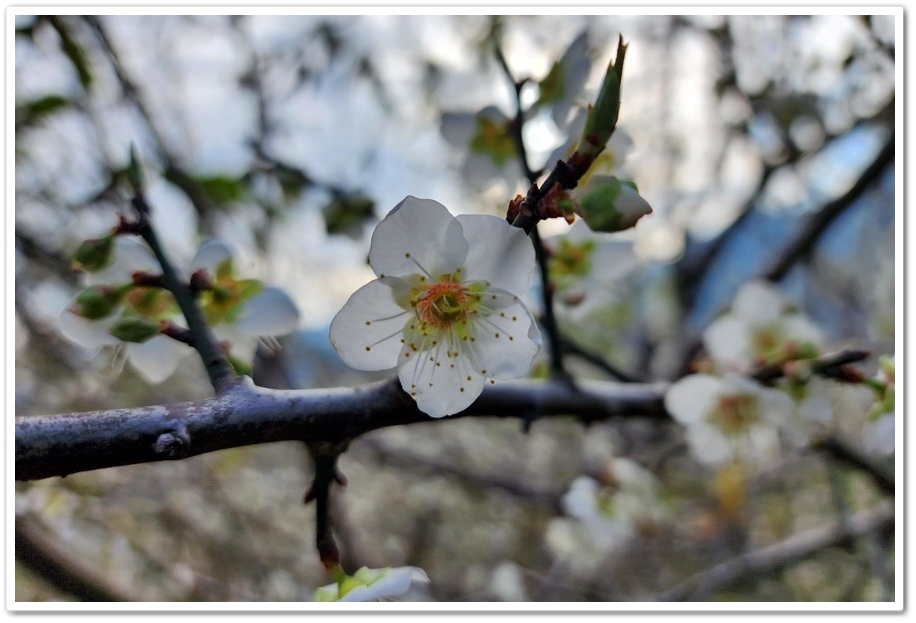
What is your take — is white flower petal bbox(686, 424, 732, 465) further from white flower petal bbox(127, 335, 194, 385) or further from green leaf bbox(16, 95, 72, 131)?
green leaf bbox(16, 95, 72, 131)

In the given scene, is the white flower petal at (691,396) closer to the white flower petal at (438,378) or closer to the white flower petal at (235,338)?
the white flower petal at (438,378)

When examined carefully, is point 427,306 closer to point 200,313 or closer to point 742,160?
point 200,313

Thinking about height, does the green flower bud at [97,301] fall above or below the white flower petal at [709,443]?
above

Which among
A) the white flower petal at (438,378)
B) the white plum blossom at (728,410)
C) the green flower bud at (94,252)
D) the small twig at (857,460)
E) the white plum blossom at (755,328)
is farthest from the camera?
the small twig at (857,460)

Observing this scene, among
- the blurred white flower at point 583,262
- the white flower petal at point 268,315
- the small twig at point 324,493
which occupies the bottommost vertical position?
the small twig at point 324,493

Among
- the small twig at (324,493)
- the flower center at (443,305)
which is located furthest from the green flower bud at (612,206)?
the small twig at (324,493)

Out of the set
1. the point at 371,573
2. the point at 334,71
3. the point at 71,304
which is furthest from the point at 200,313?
the point at 334,71

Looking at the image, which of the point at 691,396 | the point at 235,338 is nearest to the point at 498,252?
the point at 235,338
